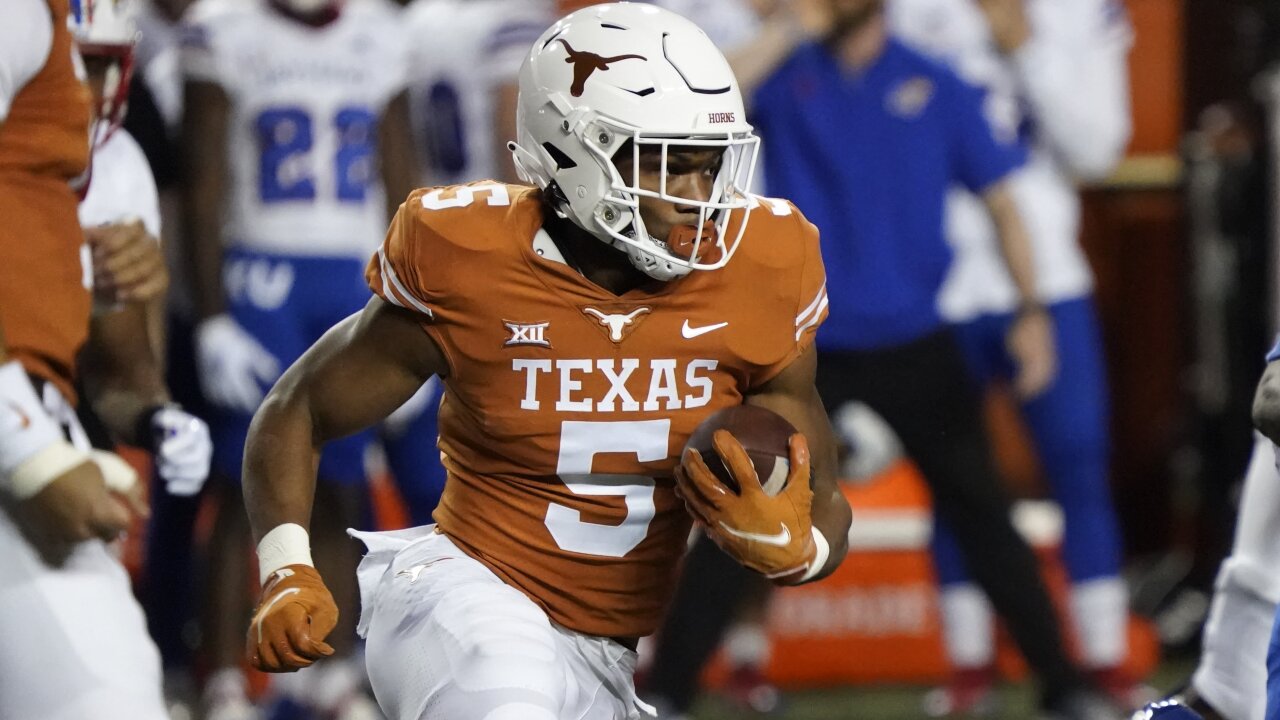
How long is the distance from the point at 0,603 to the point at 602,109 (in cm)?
100

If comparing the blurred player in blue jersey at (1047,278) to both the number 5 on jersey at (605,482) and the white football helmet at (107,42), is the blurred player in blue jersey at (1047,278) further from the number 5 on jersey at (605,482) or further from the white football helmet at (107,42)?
the white football helmet at (107,42)

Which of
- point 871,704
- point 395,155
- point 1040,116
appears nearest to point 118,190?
point 395,155

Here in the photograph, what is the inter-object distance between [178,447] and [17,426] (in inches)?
22.4

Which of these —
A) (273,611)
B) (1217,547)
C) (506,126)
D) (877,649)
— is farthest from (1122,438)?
(273,611)

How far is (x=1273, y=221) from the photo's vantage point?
5359mm

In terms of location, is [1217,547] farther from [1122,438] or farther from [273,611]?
[273,611]

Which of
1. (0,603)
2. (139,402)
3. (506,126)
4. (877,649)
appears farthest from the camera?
(877,649)

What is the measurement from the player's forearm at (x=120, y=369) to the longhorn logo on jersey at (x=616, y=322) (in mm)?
883

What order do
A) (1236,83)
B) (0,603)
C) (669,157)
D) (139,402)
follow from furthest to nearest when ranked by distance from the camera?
(1236,83) < (139,402) < (669,157) < (0,603)

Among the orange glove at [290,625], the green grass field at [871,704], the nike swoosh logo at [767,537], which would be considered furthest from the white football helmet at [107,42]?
the green grass field at [871,704]

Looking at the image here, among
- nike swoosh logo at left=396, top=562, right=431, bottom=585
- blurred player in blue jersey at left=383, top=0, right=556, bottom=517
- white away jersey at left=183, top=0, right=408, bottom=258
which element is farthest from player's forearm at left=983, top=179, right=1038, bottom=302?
nike swoosh logo at left=396, top=562, right=431, bottom=585

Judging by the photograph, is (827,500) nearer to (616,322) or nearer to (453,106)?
(616,322)

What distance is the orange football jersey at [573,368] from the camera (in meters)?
2.55

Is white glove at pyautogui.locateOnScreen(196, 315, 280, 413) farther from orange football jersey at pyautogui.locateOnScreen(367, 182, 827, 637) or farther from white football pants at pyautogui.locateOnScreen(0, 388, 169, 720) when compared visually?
white football pants at pyautogui.locateOnScreen(0, 388, 169, 720)
